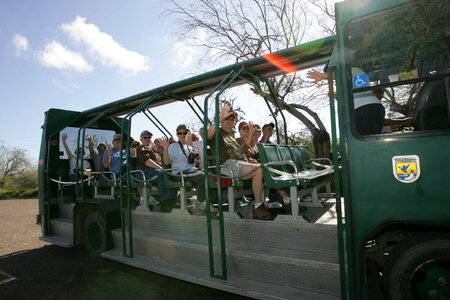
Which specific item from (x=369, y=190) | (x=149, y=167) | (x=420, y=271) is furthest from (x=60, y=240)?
(x=420, y=271)

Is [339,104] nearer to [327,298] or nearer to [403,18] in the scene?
[403,18]

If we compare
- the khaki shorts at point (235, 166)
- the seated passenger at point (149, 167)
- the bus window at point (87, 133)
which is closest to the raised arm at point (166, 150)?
the seated passenger at point (149, 167)

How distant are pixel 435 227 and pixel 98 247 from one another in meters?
4.77

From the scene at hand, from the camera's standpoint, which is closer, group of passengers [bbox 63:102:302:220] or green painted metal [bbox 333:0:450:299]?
green painted metal [bbox 333:0:450:299]

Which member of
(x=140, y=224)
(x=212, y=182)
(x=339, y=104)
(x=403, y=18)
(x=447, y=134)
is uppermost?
(x=403, y=18)

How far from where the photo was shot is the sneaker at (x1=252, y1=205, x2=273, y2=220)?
11.0 feet

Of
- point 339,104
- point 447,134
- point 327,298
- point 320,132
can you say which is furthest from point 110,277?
point 320,132

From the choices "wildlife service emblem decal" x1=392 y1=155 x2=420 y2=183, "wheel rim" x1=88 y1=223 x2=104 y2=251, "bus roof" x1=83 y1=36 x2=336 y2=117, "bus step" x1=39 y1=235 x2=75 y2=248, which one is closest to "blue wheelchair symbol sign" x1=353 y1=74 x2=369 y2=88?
"wildlife service emblem decal" x1=392 y1=155 x2=420 y2=183

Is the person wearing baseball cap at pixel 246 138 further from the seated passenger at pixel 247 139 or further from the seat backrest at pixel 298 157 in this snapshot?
the seat backrest at pixel 298 157

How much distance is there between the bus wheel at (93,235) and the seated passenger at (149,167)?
85 cm

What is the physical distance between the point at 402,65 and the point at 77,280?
15.2 feet

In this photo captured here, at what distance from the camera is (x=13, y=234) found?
24.1ft

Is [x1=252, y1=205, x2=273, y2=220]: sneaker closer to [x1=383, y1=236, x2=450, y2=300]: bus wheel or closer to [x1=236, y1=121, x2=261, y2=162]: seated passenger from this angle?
[x1=236, y1=121, x2=261, y2=162]: seated passenger

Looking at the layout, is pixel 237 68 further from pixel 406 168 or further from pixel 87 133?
pixel 87 133
